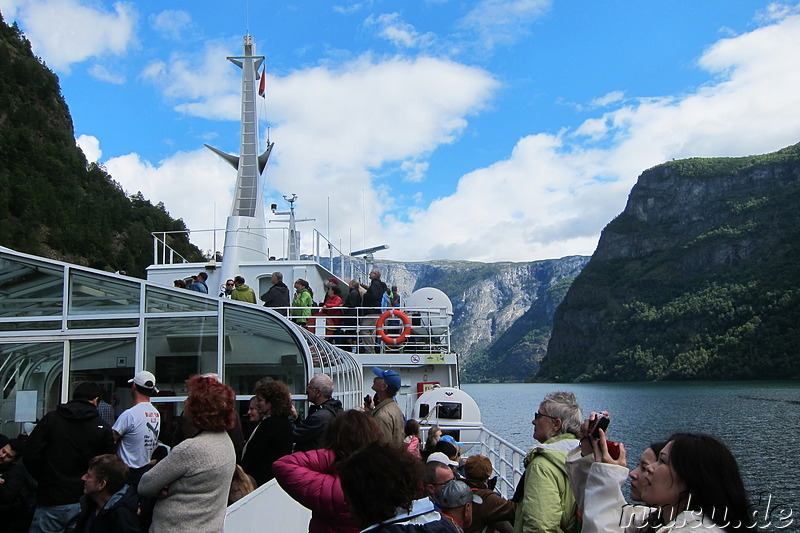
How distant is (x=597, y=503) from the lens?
2773 mm

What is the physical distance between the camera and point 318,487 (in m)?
3.30

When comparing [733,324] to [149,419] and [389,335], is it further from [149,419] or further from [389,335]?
[149,419]

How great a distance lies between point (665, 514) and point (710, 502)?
0.17 m

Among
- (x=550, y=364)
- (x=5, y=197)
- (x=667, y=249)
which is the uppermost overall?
(x=667, y=249)

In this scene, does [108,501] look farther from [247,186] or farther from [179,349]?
[247,186]

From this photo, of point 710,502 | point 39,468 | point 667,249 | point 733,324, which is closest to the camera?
point 710,502

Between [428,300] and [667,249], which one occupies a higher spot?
[667,249]

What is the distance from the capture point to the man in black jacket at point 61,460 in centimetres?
504

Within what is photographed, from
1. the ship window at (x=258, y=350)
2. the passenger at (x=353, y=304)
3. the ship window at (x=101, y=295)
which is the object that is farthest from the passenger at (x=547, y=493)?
the passenger at (x=353, y=304)

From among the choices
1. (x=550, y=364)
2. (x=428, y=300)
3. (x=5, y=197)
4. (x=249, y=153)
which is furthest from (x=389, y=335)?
(x=550, y=364)

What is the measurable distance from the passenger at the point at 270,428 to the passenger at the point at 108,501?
3.36 ft

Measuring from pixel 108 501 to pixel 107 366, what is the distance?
5027 millimetres

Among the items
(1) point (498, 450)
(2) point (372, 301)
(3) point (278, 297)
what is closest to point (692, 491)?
(1) point (498, 450)

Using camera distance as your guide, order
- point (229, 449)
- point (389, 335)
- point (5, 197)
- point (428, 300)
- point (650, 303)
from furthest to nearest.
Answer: point (650, 303) < point (5, 197) < point (428, 300) < point (389, 335) < point (229, 449)
